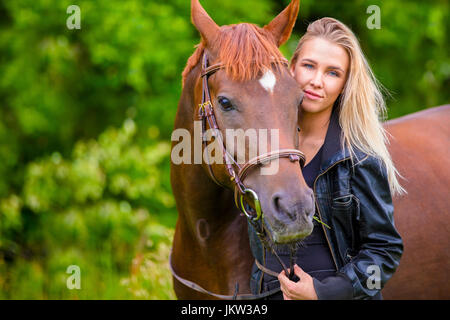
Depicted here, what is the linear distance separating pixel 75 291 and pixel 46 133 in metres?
2.64

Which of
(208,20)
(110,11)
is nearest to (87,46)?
(110,11)

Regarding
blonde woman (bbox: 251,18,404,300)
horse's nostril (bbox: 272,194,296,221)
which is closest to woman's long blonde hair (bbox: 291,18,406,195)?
blonde woman (bbox: 251,18,404,300)

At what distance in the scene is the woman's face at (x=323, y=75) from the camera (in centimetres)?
226

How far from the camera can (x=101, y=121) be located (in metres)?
6.79

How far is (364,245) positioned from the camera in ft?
6.87

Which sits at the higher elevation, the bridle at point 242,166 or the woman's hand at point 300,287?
the bridle at point 242,166

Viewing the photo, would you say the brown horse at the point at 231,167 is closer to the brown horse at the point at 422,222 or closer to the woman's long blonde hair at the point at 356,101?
the woman's long blonde hair at the point at 356,101

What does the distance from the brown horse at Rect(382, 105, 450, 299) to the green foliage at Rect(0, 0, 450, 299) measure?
82.6 inches

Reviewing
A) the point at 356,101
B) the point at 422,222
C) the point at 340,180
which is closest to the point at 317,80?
the point at 356,101

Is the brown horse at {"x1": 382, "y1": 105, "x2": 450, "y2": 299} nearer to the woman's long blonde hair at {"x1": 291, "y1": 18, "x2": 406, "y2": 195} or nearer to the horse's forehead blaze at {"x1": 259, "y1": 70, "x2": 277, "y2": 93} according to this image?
the woman's long blonde hair at {"x1": 291, "y1": 18, "x2": 406, "y2": 195}

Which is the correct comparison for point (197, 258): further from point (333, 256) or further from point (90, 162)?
point (90, 162)

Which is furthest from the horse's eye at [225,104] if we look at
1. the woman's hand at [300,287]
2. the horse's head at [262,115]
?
the woman's hand at [300,287]

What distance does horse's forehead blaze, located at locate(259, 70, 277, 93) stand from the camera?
206 centimetres

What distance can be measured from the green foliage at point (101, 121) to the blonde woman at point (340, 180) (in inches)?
90.7
